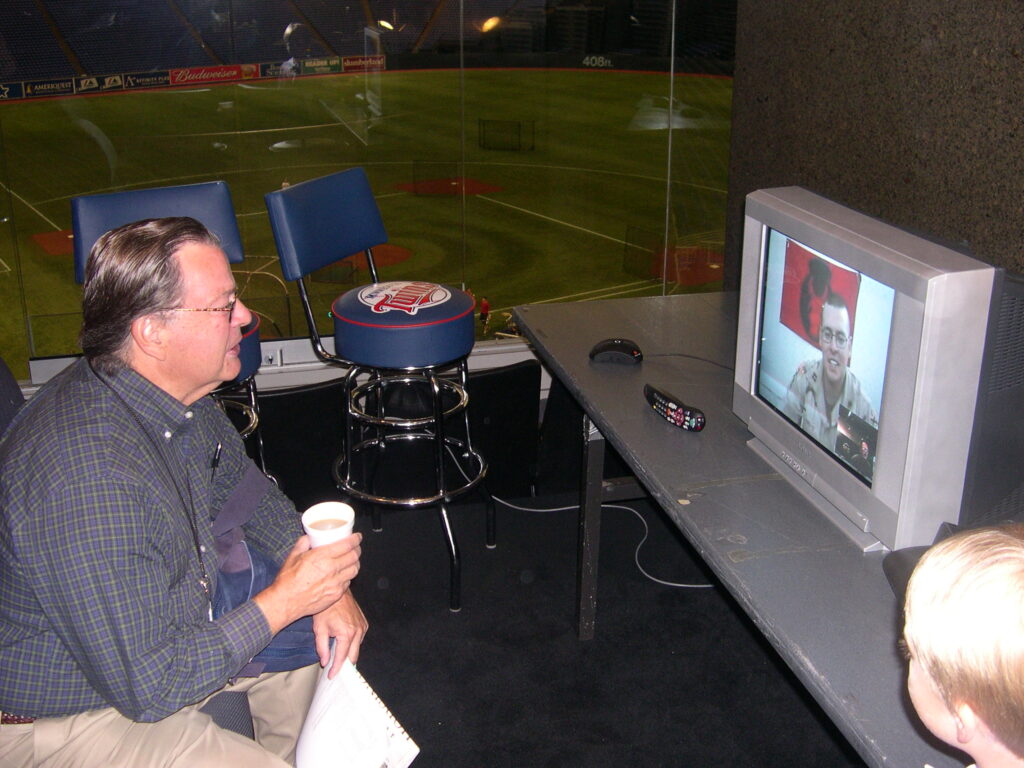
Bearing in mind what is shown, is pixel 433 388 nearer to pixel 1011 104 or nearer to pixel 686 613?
pixel 686 613

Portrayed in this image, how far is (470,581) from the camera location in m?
3.09

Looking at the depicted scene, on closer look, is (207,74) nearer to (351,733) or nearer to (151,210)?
(151,210)

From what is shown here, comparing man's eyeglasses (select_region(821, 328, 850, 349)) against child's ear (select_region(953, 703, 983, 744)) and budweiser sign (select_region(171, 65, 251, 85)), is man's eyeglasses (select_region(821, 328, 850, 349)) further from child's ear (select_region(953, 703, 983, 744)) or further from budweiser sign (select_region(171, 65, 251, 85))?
budweiser sign (select_region(171, 65, 251, 85))

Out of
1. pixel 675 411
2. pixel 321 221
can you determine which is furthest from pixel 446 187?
pixel 675 411

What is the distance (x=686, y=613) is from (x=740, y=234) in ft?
5.22

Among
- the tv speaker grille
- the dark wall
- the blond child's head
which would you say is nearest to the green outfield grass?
the dark wall

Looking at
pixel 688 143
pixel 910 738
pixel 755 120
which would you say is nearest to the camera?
pixel 910 738

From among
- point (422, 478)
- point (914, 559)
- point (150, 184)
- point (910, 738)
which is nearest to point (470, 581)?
point (422, 478)

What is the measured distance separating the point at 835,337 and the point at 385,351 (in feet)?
4.18

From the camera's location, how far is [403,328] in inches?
103

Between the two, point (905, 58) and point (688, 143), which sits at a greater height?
point (905, 58)

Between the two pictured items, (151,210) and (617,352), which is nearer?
(617,352)

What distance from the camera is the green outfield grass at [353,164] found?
16.3 feet

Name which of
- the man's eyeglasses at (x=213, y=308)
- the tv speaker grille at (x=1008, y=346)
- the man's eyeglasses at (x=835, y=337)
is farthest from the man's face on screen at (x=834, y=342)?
the man's eyeglasses at (x=213, y=308)
